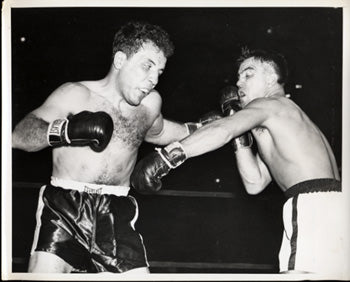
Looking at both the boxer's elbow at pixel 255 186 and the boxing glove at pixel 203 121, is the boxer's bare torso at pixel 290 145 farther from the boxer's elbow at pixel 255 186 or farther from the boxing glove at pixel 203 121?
the boxing glove at pixel 203 121

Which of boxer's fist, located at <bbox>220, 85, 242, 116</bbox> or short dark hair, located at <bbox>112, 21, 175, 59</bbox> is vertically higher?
short dark hair, located at <bbox>112, 21, 175, 59</bbox>

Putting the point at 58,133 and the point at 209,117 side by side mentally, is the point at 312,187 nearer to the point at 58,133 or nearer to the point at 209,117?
the point at 209,117

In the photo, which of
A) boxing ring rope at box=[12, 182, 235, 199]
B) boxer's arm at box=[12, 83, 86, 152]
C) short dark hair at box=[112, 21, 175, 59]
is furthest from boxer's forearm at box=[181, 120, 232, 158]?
boxer's arm at box=[12, 83, 86, 152]

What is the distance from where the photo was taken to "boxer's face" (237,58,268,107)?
236 cm

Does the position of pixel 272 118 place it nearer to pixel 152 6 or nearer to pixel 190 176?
pixel 190 176

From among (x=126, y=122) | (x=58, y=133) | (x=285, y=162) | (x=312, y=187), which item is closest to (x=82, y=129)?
(x=58, y=133)

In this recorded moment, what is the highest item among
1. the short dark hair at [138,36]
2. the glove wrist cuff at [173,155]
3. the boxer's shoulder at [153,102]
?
the short dark hair at [138,36]

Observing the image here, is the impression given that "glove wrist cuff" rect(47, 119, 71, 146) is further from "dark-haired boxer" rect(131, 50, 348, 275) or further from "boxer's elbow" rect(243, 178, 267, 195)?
"boxer's elbow" rect(243, 178, 267, 195)

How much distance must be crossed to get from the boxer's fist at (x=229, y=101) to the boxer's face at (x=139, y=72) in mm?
354

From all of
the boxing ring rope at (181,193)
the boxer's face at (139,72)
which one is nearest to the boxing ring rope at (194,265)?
the boxing ring rope at (181,193)

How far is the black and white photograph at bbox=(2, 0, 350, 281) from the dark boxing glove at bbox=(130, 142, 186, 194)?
5 centimetres

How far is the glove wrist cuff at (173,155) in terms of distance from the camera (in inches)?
84.7
